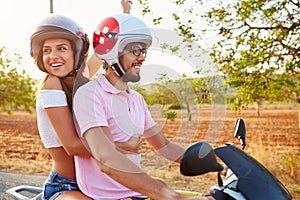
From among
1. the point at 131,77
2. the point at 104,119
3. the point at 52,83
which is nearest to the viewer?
the point at 104,119

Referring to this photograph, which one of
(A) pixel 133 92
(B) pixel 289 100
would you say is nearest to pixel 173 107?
(A) pixel 133 92

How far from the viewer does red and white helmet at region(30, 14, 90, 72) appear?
2738 millimetres

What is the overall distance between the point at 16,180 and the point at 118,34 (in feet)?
15.3

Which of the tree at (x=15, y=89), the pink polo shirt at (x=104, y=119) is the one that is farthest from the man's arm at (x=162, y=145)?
the tree at (x=15, y=89)

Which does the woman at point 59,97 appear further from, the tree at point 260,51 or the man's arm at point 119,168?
the tree at point 260,51

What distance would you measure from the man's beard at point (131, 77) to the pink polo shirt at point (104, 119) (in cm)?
8

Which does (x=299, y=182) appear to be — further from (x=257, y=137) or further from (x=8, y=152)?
(x=8, y=152)

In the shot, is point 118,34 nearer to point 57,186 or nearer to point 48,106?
point 48,106

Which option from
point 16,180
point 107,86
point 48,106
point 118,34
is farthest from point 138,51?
point 16,180

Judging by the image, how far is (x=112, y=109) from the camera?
229 cm

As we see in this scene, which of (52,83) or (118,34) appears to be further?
(52,83)

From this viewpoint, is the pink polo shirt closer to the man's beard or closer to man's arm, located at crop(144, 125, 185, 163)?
the man's beard

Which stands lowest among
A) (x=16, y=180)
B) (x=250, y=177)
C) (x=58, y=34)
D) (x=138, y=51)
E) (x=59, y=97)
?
(x=16, y=180)

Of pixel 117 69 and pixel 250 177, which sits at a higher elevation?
pixel 117 69
